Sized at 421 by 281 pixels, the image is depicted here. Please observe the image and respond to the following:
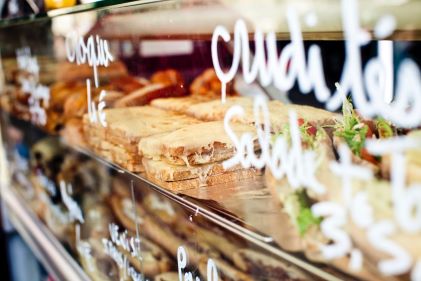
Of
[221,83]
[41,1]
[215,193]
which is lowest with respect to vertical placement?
[215,193]

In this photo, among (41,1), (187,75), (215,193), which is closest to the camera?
(215,193)

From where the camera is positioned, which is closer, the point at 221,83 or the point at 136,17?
the point at 221,83

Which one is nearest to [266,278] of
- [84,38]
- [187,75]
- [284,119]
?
[284,119]

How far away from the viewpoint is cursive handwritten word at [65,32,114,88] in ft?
5.59

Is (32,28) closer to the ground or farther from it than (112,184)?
farther from it

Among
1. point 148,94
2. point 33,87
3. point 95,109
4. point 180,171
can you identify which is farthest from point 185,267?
point 33,87

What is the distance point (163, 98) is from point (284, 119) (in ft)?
2.18

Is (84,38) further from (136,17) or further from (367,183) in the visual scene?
(367,183)

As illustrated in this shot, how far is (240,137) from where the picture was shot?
3.62 ft

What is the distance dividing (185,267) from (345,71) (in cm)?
78

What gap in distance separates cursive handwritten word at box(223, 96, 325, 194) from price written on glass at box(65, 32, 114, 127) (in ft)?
2.32

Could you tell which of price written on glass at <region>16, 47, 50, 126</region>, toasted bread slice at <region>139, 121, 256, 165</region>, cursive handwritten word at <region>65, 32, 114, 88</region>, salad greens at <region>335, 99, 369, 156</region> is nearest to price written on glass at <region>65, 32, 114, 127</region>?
cursive handwritten word at <region>65, 32, 114, 88</region>

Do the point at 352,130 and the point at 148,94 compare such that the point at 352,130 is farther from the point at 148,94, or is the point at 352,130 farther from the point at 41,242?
the point at 41,242

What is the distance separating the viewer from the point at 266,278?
1138mm
